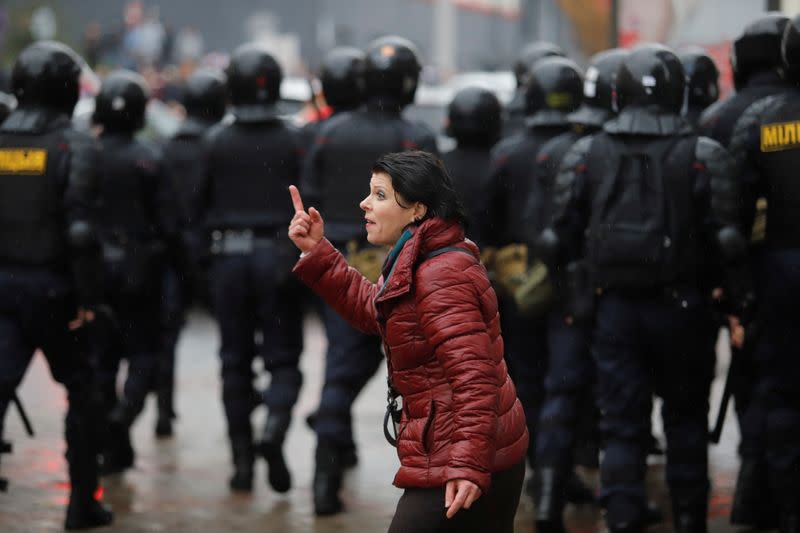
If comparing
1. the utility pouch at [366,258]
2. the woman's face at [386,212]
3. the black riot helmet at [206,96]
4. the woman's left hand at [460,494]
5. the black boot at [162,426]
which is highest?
the woman's face at [386,212]

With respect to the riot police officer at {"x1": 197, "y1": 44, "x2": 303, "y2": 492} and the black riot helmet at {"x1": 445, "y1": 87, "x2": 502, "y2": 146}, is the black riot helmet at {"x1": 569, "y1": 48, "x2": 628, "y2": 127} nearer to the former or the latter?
the black riot helmet at {"x1": 445, "y1": 87, "x2": 502, "y2": 146}

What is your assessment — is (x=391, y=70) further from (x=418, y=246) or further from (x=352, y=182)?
(x=418, y=246)

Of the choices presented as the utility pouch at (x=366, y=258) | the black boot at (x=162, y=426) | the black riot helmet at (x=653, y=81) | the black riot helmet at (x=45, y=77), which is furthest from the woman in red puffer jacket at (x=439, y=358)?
the black boot at (x=162, y=426)

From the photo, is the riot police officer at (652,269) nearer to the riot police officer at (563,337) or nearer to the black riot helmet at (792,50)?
the riot police officer at (563,337)

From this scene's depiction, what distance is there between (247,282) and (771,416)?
296cm

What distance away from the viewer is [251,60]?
346 inches

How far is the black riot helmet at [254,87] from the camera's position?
8703 mm

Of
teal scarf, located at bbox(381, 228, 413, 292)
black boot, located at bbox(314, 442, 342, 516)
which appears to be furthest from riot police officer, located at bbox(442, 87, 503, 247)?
teal scarf, located at bbox(381, 228, 413, 292)

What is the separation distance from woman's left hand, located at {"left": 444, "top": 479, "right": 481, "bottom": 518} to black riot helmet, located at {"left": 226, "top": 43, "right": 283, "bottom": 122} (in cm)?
442

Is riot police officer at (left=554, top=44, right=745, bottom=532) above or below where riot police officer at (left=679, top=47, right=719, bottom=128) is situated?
below

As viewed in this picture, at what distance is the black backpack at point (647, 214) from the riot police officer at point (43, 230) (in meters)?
2.32

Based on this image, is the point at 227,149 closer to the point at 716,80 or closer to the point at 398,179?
the point at 716,80

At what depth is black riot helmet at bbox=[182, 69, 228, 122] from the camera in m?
10.9

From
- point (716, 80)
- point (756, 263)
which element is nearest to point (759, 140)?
point (756, 263)
